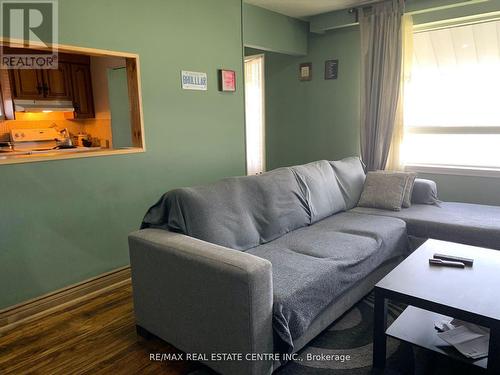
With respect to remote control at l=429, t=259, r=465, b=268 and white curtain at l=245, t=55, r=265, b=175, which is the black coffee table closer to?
remote control at l=429, t=259, r=465, b=268

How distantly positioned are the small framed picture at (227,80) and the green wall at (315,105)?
1.29 metres

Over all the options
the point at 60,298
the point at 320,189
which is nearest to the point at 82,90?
the point at 60,298

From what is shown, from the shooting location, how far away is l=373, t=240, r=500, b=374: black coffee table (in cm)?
151

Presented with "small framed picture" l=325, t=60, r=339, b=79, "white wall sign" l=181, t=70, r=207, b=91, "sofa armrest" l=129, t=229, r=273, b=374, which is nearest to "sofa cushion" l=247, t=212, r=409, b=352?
"sofa armrest" l=129, t=229, r=273, b=374

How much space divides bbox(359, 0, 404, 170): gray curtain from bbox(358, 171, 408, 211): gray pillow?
631mm

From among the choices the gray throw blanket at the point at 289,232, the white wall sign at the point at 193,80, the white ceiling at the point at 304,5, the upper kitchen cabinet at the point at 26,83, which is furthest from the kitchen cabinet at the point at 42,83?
the gray throw blanket at the point at 289,232

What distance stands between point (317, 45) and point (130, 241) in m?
3.49

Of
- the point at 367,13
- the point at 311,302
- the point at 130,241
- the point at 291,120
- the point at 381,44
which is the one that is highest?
the point at 367,13

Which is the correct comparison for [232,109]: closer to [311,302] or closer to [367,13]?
[367,13]

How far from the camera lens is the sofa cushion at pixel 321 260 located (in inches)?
66.8

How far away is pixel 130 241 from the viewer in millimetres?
2055

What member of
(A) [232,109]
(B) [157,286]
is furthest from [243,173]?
(B) [157,286]

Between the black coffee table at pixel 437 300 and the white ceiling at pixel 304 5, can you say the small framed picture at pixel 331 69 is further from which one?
the black coffee table at pixel 437 300

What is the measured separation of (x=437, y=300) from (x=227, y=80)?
2752mm
